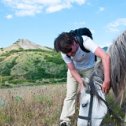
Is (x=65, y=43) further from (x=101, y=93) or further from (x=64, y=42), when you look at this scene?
(x=101, y=93)

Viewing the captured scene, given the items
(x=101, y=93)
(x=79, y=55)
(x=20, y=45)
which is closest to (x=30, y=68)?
(x=20, y=45)

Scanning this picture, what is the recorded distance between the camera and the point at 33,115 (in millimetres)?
7789

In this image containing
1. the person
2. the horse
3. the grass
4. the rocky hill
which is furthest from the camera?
the rocky hill

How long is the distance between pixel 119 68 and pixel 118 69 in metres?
0.01

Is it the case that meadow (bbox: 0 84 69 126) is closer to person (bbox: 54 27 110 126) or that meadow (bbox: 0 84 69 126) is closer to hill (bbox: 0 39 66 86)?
person (bbox: 54 27 110 126)

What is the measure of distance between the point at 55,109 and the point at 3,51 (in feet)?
89.9

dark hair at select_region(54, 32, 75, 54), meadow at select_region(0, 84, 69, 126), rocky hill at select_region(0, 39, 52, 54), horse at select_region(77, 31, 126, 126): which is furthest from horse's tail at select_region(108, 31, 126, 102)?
rocky hill at select_region(0, 39, 52, 54)

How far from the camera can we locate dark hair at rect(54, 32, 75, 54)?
203 inches

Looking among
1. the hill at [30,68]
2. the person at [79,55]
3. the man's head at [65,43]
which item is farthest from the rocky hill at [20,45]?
the man's head at [65,43]

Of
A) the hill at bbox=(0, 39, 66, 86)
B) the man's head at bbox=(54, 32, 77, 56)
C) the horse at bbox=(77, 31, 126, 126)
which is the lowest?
the hill at bbox=(0, 39, 66, 86)

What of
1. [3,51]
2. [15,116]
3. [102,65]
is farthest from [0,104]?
[3,51]

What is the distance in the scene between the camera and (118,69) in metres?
4.28

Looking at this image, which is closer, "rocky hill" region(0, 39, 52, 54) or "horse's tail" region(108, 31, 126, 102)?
"horse's tail" region(108, 31, 126, 102)

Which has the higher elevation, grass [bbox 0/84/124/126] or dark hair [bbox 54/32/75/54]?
dark hair [bbox 54/32/75/54]
